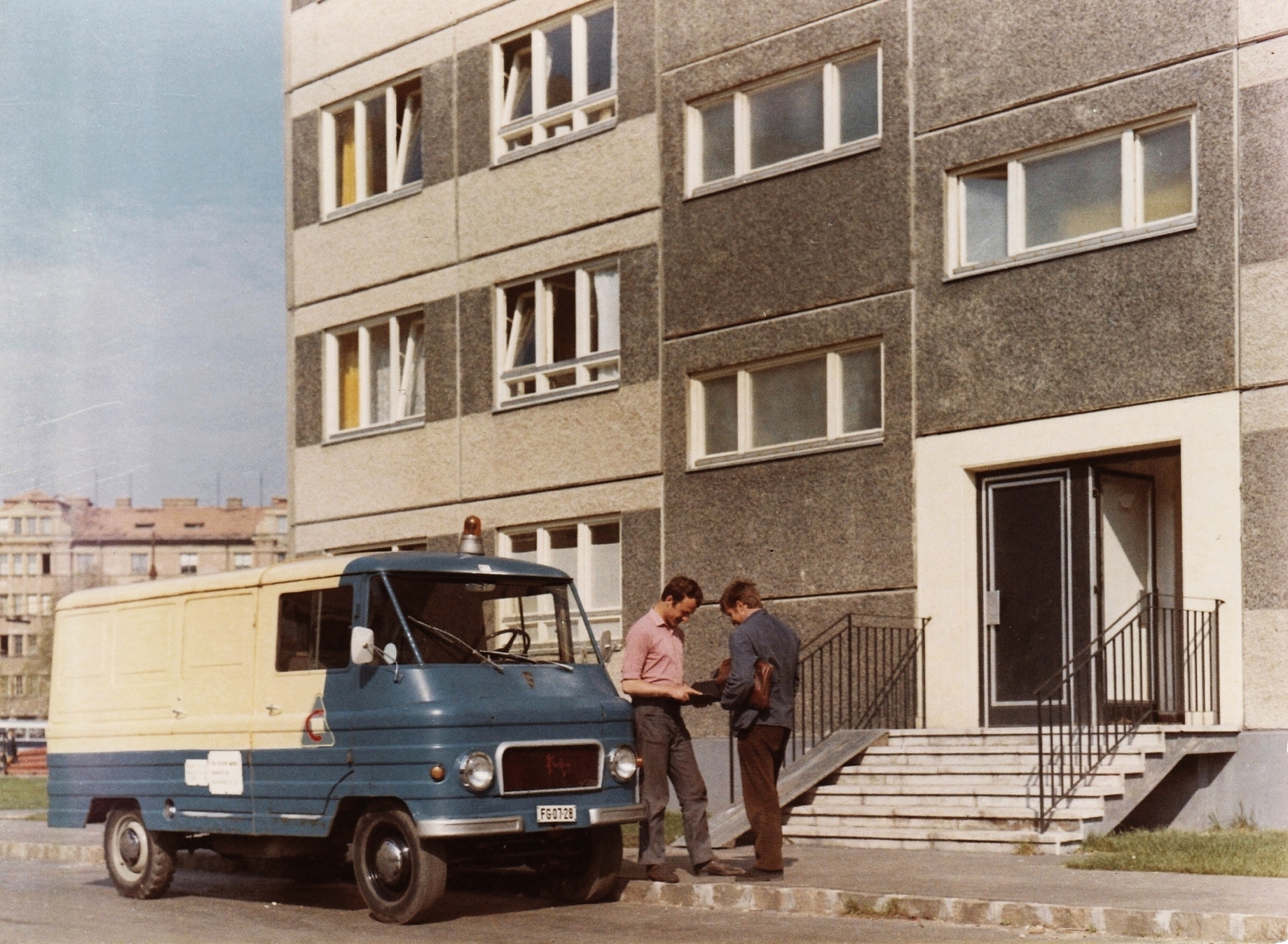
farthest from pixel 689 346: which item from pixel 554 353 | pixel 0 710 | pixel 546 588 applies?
pixel 0 710

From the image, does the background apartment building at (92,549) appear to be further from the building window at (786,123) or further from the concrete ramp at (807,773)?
the concrete ramp at (807,773)

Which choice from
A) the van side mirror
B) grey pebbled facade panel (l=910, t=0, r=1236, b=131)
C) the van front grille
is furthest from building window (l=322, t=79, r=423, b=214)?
the van front grille

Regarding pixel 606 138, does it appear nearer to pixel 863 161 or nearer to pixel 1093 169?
pixel 863 161

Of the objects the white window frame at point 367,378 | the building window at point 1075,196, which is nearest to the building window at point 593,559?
the white window frame at point 367,378

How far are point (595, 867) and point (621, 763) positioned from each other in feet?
2.43

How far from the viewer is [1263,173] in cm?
1558

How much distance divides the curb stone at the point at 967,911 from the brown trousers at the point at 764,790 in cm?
42

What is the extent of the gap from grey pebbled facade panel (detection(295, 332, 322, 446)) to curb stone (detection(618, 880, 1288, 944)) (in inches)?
577

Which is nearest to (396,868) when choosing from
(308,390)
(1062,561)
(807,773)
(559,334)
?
(807,773)

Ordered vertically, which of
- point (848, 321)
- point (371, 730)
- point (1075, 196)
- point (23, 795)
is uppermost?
point (1075, 196)

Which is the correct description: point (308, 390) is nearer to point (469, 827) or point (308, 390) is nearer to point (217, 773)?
point (217, 773)

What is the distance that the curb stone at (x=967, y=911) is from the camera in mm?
9570

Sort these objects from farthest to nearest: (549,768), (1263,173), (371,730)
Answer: (1263,173), (549,768), (371,730)

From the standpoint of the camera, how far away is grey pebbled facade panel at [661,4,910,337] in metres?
18.8
